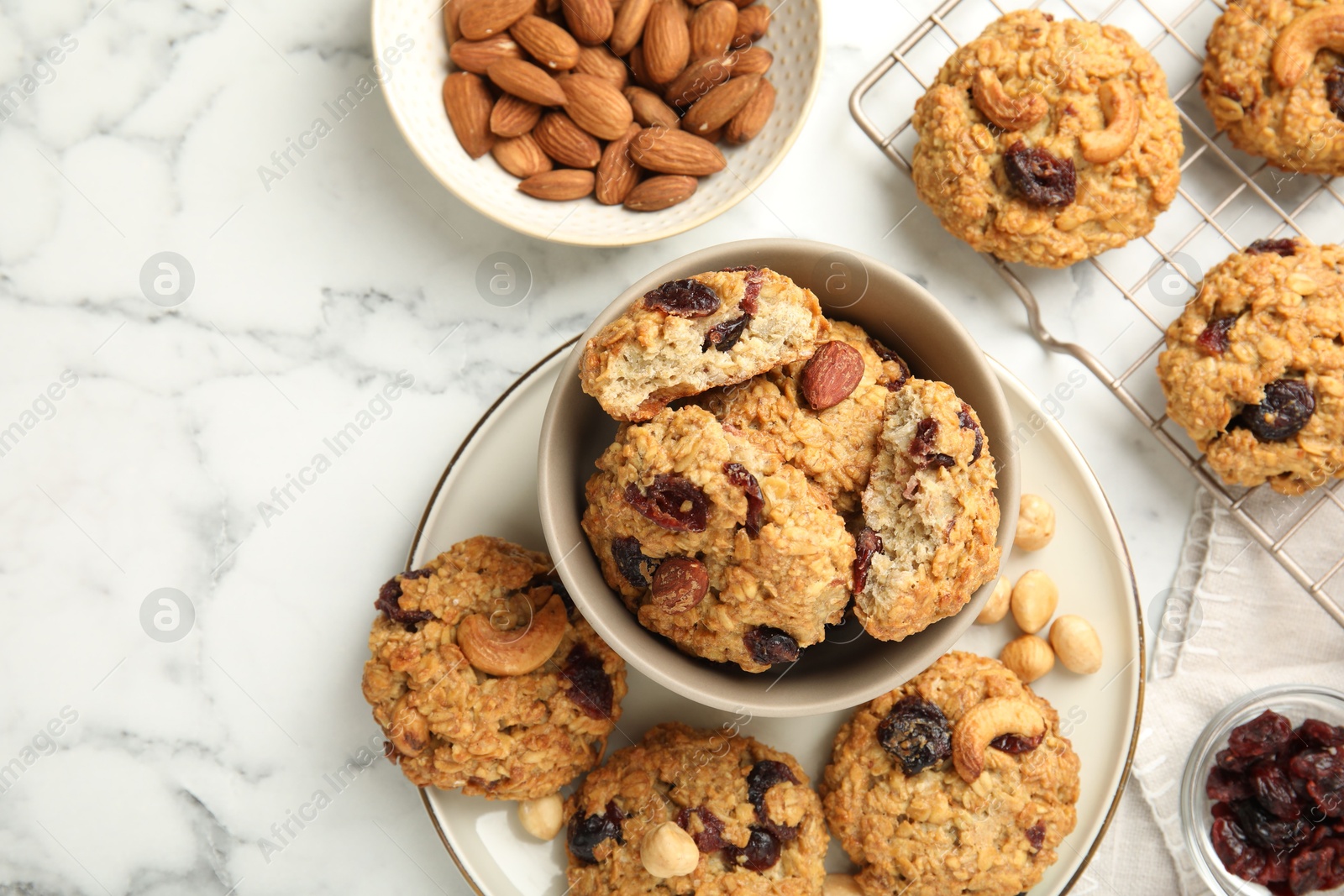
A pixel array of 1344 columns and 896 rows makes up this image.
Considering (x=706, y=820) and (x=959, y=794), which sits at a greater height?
(x=959, y=794)

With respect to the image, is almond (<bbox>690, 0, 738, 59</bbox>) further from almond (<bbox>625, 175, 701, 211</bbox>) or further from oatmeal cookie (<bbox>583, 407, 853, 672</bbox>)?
oatmeal cookie (<bbox>583, 407, 853, 672</bbox>)

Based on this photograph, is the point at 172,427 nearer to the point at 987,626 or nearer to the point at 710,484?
the point at 710,484

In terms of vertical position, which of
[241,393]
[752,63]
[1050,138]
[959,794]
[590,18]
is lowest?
[241,393]

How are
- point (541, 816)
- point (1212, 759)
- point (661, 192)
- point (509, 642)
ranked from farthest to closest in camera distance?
point (1212, 759), point (661, 192), point (541, 816), point (509, 642)

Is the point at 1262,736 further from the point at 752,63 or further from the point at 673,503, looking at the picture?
the point at 752,63

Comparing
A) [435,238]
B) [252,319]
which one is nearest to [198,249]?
[252,319]

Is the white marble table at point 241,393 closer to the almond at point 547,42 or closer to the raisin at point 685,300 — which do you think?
the almond at point 547,42

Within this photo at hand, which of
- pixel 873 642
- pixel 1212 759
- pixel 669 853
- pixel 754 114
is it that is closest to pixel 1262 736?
pixel 1212 759

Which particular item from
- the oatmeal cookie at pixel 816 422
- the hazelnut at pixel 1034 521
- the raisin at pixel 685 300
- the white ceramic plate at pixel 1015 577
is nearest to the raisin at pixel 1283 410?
the white ceramic plate at pixel 1015 577
